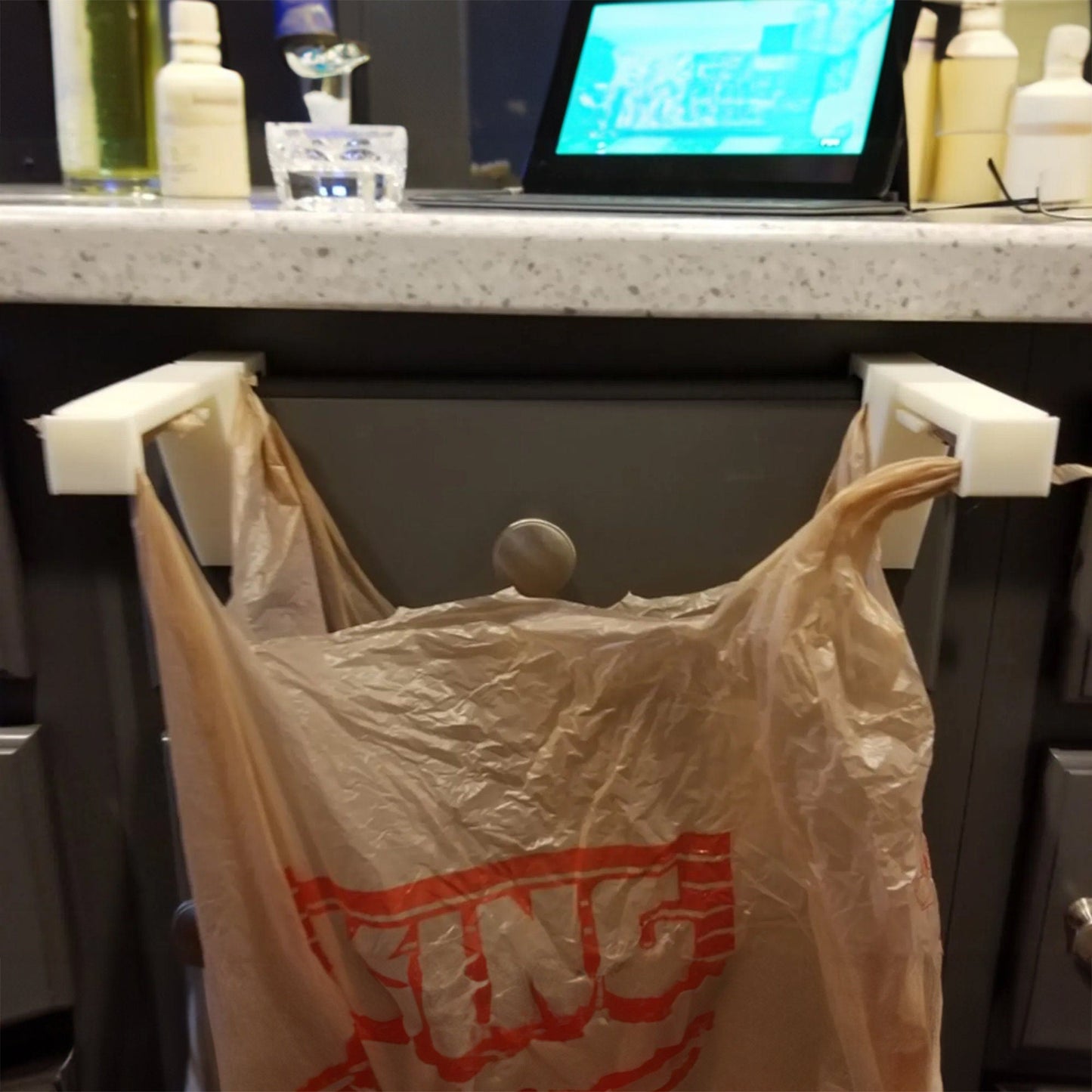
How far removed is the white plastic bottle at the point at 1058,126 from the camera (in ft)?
1.90

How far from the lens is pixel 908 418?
1.30ft

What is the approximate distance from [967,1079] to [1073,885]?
6.0 inches

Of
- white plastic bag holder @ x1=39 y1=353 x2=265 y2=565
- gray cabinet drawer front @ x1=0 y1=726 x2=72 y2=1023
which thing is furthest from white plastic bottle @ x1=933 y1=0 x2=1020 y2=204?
gray cabinet drawer front @ x1=0 y1=726 x2=72 y2=1023

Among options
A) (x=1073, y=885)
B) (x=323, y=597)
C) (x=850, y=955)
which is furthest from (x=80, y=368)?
(x=1073, y=885)

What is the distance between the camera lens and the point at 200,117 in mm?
595

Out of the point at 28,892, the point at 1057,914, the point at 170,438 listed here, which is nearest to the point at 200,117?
the point at 170,438

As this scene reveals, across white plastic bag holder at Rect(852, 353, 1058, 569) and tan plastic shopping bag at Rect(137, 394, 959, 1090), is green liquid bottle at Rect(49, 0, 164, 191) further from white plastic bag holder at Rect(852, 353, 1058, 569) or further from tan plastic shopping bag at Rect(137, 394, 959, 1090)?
white plastic bag holder at Rect(852, 353, 1058, 569)

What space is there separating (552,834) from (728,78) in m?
0.51

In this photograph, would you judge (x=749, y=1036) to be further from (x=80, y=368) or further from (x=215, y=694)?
(x=80, y=368)

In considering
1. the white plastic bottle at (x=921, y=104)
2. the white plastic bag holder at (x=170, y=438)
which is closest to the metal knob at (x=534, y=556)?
the white plastic bag holder at (x=170, y=438)

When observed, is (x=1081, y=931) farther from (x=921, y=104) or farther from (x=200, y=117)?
(x=200, y=117)

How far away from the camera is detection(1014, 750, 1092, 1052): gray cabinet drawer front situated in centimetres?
49

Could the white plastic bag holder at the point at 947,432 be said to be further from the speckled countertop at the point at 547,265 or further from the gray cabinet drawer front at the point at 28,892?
the gray cabinet drawer front at the point at 28,892

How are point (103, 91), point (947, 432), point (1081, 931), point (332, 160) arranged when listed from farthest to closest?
1. point (103, 91)
2. point (332, 160)
3. point (1081, 931)
4. point (947, 432)
